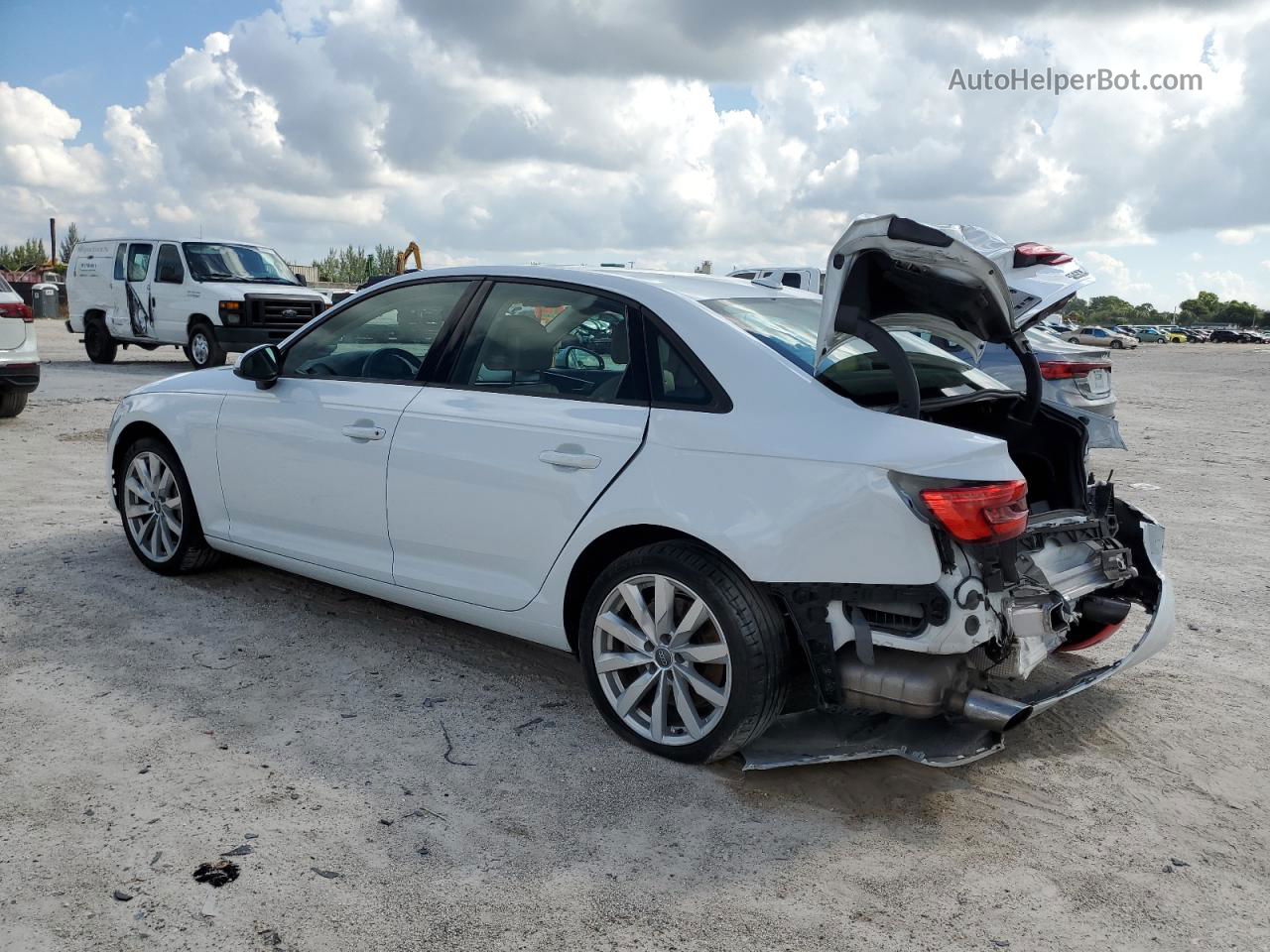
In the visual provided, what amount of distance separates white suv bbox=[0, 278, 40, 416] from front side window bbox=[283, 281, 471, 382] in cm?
730

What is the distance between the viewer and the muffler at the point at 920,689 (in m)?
3.34

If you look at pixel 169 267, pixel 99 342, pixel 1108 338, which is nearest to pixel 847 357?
pixel 169 267


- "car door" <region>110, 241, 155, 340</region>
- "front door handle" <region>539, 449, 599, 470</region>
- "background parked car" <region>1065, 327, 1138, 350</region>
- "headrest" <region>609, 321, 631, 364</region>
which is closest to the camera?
"front door handle" <region>539, 449, 599, 470</region>

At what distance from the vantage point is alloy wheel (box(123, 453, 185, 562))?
18.2 feet

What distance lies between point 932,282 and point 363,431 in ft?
7.36

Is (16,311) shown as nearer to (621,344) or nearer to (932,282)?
(621,344)

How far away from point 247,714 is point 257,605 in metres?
1.33

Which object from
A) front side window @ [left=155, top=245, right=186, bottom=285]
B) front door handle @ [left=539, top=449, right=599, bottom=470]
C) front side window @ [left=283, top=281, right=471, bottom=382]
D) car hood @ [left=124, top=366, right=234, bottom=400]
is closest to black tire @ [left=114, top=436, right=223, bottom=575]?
car hood @ [left=124, top=366, right=234, bottom=400]

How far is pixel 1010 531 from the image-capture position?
10.9 feet

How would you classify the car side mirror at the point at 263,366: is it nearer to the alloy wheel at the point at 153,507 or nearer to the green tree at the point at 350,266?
the alloy wheel at the point at 153,507

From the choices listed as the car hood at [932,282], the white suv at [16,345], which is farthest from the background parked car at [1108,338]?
the car hood at [932,282]

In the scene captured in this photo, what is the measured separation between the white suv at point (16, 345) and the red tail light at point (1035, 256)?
9.86 metres

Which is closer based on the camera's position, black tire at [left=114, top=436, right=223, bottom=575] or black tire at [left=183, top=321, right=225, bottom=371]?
black tire at [left=114, top=436, right=223, bottom=575]

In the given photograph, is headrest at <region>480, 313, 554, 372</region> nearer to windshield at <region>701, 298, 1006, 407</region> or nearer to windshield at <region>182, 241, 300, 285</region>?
windshield at <region>701, 298, 1006, 407</region>
